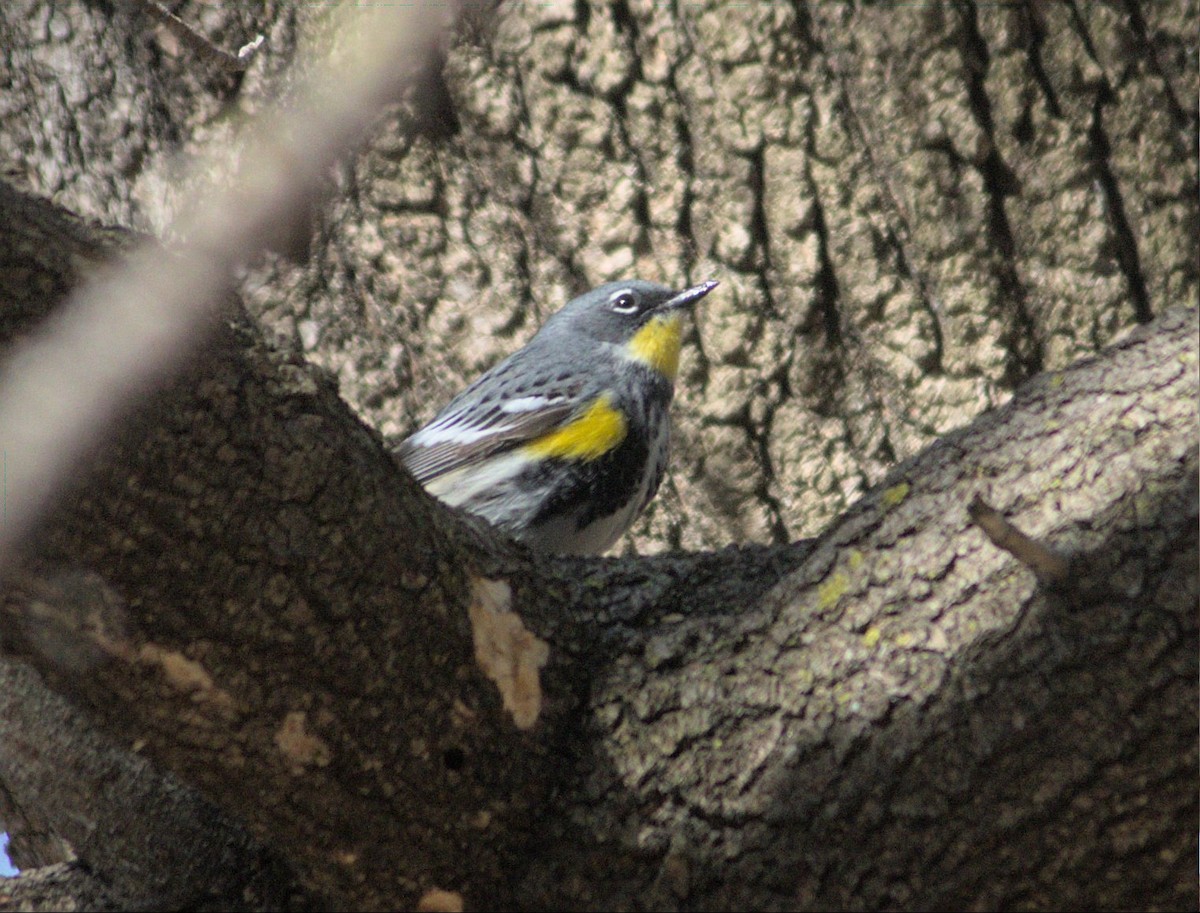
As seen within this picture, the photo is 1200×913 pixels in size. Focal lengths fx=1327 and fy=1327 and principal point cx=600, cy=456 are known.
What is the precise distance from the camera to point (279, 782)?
1822mm

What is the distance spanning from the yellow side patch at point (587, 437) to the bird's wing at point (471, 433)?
1.4 inches

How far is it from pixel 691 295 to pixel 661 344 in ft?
1.31

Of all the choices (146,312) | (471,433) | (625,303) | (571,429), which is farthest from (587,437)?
(146,312)

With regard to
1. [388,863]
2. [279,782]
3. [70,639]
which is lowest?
[388,863]

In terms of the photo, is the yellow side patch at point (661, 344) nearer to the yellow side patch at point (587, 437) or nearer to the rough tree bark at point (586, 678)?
the yellow side patch at point (587, 437)

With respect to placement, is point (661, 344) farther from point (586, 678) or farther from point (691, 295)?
point (586, 678)

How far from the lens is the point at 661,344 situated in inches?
149

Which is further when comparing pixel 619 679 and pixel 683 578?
pixel 683 578

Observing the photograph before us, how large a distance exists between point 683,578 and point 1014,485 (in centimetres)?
73

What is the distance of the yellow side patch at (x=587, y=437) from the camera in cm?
354

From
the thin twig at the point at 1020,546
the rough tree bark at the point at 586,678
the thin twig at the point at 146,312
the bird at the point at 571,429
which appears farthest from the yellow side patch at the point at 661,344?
the thin twig at the point at 146,312

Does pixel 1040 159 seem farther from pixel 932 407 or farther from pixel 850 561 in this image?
pixel 850 561

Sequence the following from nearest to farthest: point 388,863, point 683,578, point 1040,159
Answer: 1. point 388,863
2. point 683,578
3. point 1040,159

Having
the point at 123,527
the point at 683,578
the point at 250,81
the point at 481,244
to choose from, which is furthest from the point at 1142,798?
the point at 250,81
